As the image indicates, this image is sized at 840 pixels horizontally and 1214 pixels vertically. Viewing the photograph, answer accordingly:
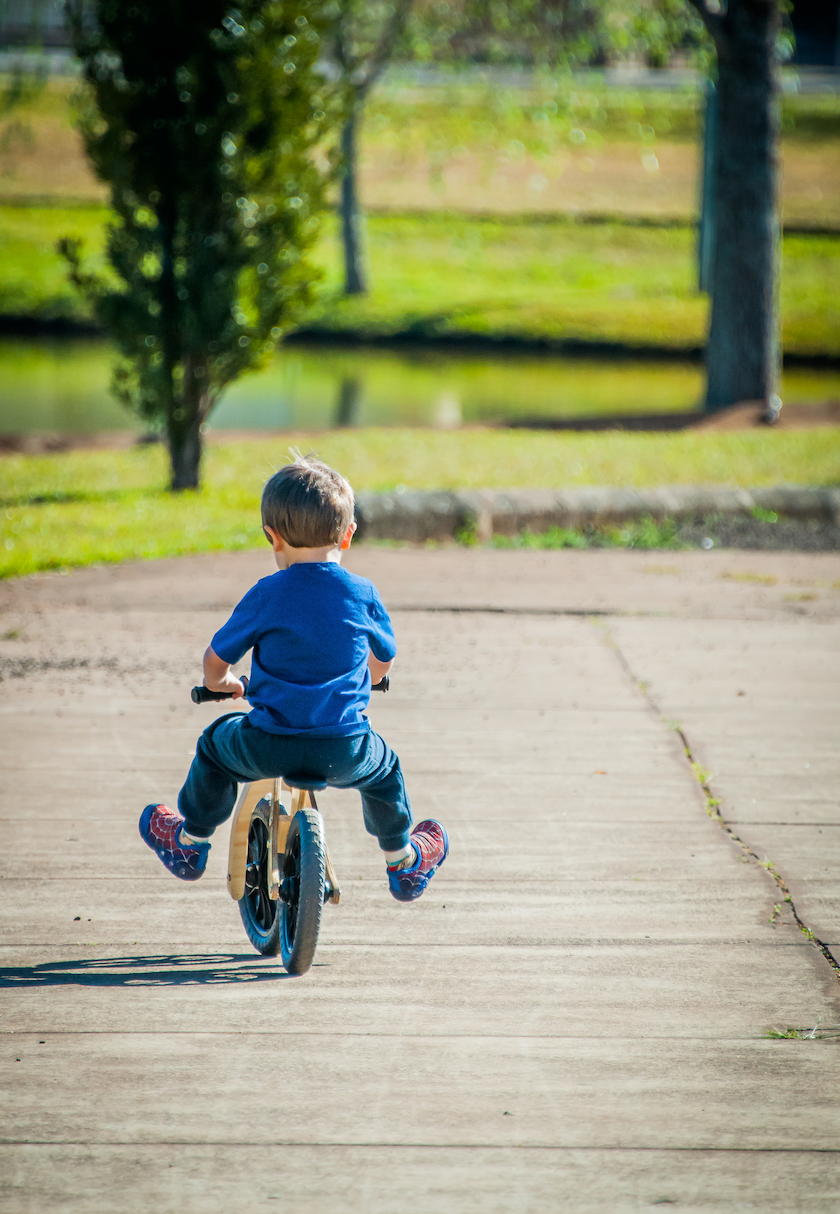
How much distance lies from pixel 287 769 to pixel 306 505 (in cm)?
68

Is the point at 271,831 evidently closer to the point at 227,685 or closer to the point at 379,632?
the point at 227,685

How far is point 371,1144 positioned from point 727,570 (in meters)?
6.55

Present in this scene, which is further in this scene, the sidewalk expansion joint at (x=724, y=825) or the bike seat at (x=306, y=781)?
the sidewalk expansion joint at (x=724, y=825)

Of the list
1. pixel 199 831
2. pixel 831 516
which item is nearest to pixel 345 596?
pixel 199 831

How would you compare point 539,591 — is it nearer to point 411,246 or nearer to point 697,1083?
point 697,1083

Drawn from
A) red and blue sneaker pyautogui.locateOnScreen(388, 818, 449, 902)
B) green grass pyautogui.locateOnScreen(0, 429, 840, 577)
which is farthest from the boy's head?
green grass pyautogui.locateOnScreen(0, 429, 840, 577)

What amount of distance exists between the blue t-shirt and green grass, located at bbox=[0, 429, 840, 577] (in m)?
5.14

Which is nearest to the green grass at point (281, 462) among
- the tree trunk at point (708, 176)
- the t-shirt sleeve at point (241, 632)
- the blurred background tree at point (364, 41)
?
the t-shirt sleeve at point (241, 632)

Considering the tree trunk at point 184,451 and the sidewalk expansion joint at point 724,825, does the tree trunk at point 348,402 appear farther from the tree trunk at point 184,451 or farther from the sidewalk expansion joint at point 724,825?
the sidewalk expansion joint at point 724,825

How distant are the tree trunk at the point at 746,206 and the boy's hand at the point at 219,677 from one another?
13.1 meters

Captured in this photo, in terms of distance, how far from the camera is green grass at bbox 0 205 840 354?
95.2 feet

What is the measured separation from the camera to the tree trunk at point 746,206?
1495 cm

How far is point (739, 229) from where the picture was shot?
15.3m

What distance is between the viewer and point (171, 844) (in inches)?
151
